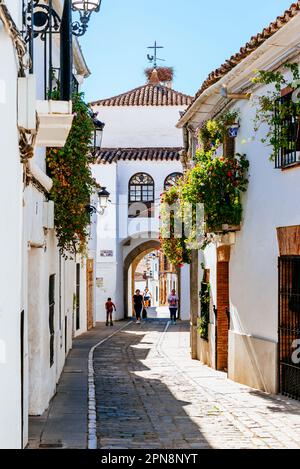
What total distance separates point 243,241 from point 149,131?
2673cm

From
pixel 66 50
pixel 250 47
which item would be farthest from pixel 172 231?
pixel 66 50

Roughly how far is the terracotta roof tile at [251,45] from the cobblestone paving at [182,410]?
5.42 m

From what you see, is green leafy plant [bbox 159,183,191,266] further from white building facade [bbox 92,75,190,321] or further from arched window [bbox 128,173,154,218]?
arched window [bbox 128,173,154,218]

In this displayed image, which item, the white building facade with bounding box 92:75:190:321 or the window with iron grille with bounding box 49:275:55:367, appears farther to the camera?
the white building facade with bounding box 92:75:190:321

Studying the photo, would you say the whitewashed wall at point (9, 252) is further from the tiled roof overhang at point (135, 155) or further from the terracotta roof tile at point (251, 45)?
the tiled roof overhang at point (135, 155)

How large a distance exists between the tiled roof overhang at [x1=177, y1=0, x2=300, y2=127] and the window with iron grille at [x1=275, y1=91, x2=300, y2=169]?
0.97 metres

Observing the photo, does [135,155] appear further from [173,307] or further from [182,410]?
[182,410]

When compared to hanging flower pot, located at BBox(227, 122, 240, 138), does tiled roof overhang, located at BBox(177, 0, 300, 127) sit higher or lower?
higher

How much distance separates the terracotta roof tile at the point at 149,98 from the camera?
42.2 metres

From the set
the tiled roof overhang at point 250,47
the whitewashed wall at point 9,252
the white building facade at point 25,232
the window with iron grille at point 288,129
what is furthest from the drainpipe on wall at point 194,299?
the whitewashed wall at point 9,252

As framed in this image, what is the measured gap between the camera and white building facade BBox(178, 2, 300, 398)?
41.6 feet

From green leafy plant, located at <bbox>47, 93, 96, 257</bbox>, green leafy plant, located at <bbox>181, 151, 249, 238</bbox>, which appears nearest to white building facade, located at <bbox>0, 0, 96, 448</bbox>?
green leafy plant, located at <bbox>47, 93, 96, 257</bbox>
